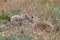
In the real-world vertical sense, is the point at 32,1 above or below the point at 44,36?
above

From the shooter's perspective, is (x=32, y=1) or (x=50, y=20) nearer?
(x=50, y=20)

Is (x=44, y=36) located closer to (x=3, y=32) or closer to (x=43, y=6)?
(x=3, y=32)

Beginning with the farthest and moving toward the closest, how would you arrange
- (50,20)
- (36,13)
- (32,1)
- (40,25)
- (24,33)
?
(32,1) < (36,13) < (50,20) < (40,25) < (24,33)

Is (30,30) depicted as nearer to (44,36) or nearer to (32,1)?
(44,36)

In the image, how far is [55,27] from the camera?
25.7 ft

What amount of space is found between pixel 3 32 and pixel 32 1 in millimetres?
3223

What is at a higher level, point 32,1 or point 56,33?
point 32,1

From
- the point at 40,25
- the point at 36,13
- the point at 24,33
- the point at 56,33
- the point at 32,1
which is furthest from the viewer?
the point at 32,1

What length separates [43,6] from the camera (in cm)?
976

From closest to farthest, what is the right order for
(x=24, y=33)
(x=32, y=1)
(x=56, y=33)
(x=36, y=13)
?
(x=24, y=33) < (x=56, y=33) < (x=36, y=13) < (x=32, y=1)

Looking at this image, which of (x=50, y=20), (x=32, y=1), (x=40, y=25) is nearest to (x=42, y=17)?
(x=50, y=20)

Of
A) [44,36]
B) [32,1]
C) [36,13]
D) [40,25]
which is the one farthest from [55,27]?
[32,1]

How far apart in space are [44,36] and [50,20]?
149cm

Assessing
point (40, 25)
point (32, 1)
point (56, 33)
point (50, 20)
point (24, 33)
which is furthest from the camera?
point (32, 1)
